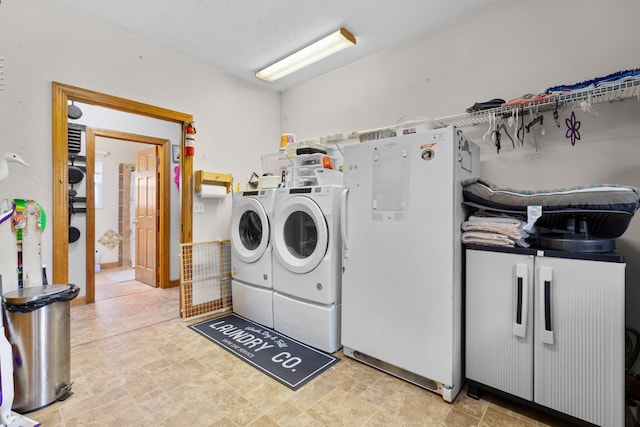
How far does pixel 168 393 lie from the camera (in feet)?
5.60

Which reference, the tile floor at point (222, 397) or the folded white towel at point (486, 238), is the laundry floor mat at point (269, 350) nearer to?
the tile floor at point (222, 397)

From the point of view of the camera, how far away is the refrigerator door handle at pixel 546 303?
1.42 meters

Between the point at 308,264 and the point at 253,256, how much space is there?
0.67m

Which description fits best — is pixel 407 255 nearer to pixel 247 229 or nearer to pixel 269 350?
pixel 269 350

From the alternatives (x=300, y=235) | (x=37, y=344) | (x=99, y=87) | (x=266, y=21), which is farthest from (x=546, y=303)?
(x=99, y=87)

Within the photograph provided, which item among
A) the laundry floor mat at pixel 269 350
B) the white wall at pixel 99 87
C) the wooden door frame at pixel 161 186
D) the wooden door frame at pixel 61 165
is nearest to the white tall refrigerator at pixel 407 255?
the laundry floor mat at pixel 269 350

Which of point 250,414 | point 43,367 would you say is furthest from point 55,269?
point 250,414

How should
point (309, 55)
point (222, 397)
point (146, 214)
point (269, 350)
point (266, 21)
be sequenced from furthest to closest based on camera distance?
1. point (146, 214)
2. point (309, 55)
3. point (266, 21)
4. point (269, 350)
5. point (222, 397)

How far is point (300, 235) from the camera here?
2551 millimetres

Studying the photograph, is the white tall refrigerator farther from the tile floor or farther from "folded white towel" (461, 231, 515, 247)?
the tile floor

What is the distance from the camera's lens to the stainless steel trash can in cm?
152

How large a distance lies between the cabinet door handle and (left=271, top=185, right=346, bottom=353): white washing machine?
3.72 feet

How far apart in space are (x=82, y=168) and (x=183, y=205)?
1.63 m

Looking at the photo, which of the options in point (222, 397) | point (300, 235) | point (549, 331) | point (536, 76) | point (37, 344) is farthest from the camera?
point (300, 235)
